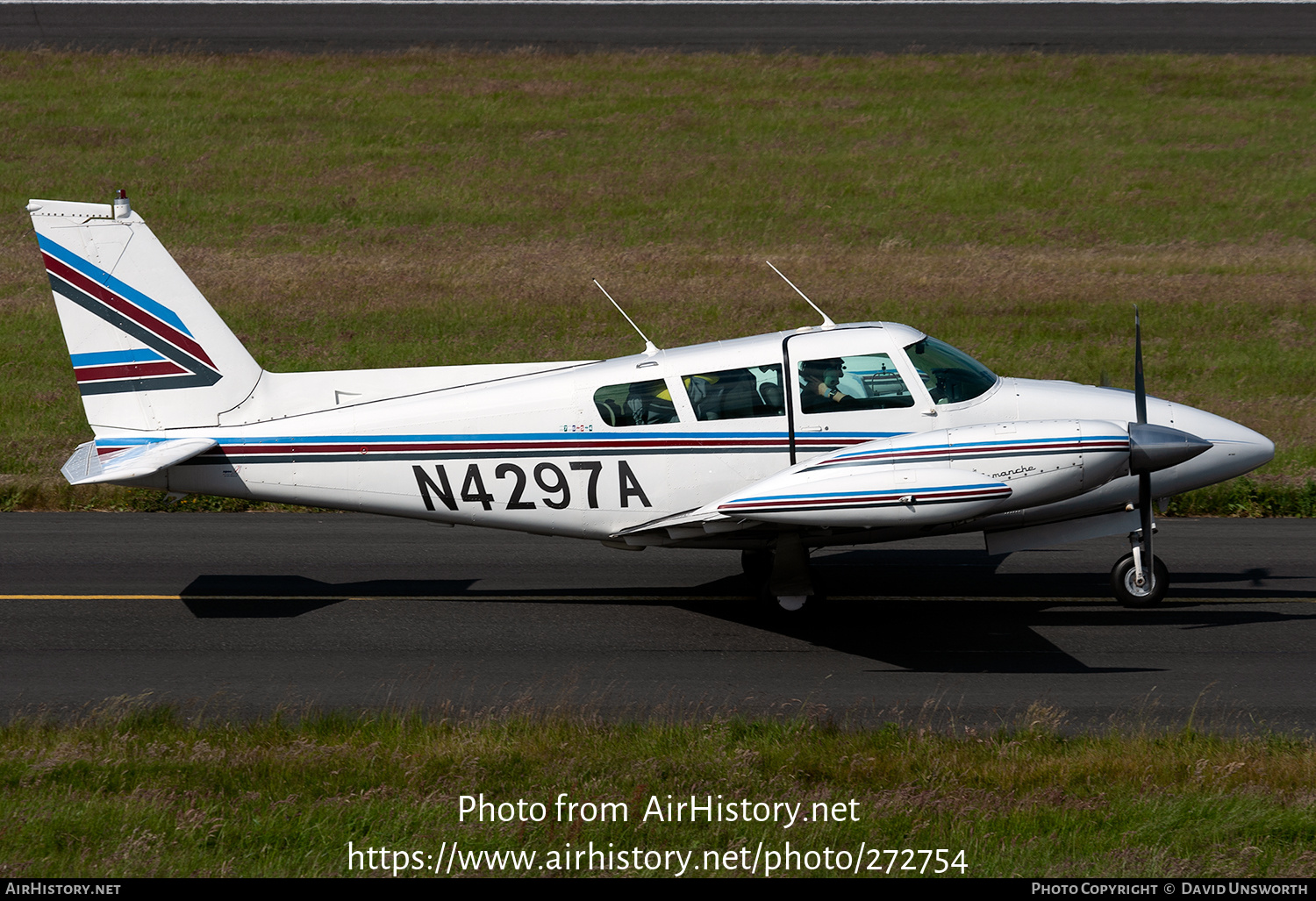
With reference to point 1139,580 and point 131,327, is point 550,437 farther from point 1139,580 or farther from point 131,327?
point 1139,580

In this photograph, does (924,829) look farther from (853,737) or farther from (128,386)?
(128,386)

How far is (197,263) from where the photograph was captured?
25.5 metres

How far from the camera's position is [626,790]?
7.51 m

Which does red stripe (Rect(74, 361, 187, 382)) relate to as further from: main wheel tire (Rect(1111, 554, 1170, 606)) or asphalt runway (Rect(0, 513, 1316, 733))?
main wheel tire (Rect(1111, 554, 1170, 606))

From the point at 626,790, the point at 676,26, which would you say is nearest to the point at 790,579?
the point at 626,790

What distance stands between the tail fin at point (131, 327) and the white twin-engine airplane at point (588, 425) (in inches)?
0.6

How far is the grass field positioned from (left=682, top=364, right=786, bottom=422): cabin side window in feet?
22.6

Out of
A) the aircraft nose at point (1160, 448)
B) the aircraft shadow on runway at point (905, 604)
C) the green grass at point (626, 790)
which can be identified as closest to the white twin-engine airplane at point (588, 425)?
the aircraft nose at point (1160, 448)

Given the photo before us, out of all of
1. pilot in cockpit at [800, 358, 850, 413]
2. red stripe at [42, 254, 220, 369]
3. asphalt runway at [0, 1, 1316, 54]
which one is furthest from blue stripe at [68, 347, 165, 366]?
asphalt runway at [0, 1, 1316, 54]

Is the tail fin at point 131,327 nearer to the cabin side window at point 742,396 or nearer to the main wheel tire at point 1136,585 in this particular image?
the cabin side window at point 742,396

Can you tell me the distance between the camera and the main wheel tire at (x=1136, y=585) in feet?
36.4

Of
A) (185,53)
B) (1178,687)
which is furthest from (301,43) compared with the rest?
(1178,687)

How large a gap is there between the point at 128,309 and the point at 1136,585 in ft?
30.4

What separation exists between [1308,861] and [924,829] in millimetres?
2043
